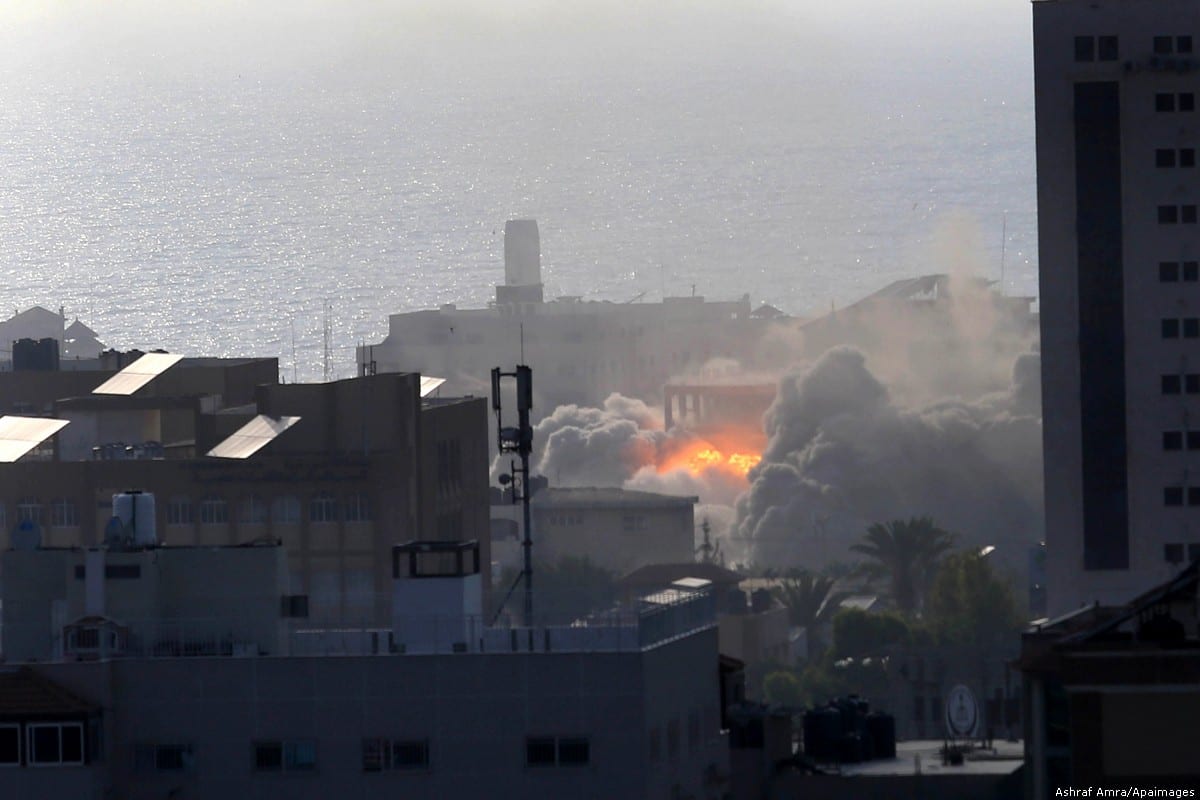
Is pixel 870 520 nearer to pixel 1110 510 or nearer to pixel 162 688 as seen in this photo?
pixel 1110 510

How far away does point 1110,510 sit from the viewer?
10538cm

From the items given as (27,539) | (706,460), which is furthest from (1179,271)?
(706,460)

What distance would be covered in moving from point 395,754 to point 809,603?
264 ft

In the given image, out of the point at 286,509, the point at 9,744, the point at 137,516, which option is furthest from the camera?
the point at 286,509

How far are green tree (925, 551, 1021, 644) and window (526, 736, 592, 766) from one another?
69.6 meters

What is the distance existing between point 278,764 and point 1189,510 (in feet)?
217

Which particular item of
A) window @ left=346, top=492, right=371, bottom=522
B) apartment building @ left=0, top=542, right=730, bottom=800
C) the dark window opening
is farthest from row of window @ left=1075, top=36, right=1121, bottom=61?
the dark window opening

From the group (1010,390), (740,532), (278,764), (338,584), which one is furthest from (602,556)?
(278,764)

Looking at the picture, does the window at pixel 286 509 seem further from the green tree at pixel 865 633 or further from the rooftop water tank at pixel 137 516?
the rooftop water tank at pixel 137 516

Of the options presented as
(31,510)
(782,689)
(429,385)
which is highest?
(429,385)

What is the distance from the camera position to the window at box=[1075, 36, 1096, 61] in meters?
106

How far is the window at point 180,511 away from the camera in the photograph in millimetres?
84000

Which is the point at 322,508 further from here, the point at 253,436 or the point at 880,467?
the point at 880,467

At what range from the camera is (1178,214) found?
10856 centimetres
